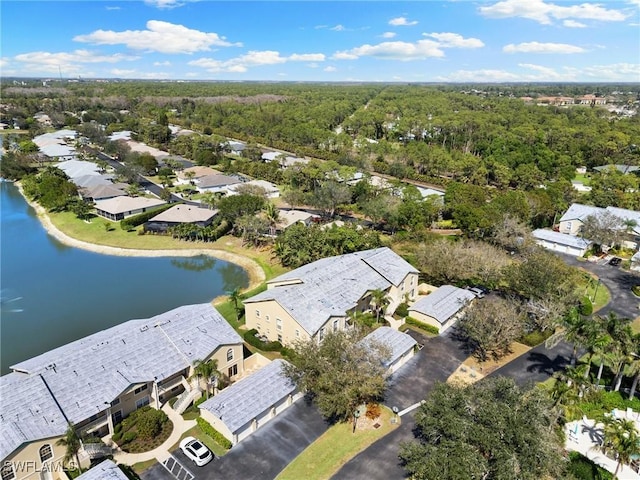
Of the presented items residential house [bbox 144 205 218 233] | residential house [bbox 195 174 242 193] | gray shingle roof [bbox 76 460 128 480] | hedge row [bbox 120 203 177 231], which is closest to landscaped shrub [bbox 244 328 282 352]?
gray shingle roof [bbox 76 460 128 480]

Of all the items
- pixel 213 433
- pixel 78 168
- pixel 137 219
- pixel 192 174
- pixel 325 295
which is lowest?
pixel 213 433

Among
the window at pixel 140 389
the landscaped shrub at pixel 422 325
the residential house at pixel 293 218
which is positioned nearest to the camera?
the window at pixel 140 389

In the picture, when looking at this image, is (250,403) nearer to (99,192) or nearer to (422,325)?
(422,325)

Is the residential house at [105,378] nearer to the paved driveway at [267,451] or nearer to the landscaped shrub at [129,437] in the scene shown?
the landscaped shrub at [129,437]

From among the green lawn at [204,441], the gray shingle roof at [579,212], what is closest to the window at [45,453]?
the green lawn at [204,441]

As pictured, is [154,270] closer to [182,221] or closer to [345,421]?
[182,221]

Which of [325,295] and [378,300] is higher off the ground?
[325,295]

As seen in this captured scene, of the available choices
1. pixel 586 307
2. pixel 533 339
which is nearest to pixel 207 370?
pixel 533 339

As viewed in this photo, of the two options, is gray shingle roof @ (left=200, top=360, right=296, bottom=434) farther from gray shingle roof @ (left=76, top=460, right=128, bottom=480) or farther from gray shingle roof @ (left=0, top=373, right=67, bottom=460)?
gray shingle roof @ (left=0, top=373, right=67, bottom=460)

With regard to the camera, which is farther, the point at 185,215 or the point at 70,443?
the point at 185,215
